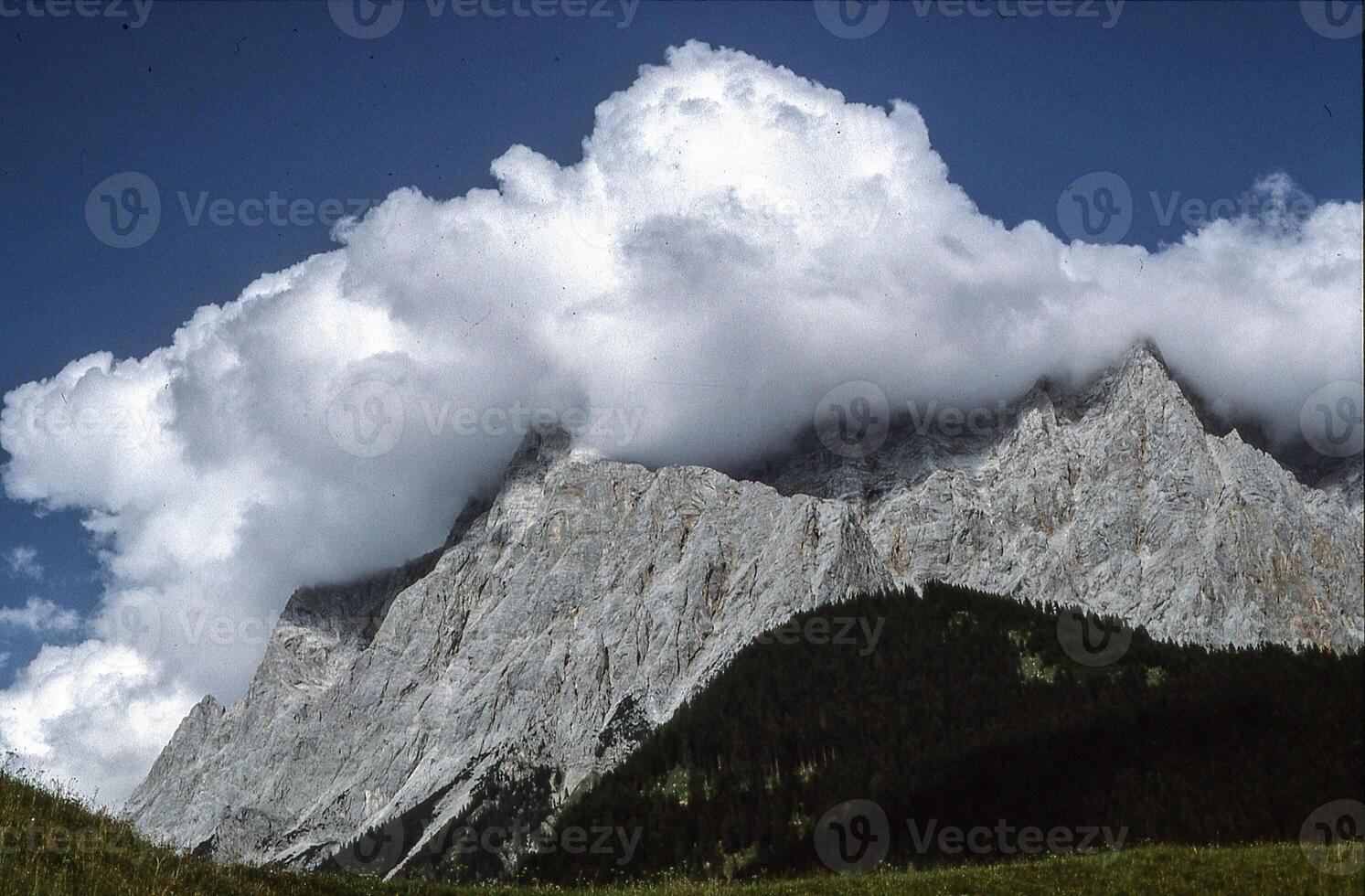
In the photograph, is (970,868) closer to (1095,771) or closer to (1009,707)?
(1095,771)

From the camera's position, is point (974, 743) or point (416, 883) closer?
point (416, 883)

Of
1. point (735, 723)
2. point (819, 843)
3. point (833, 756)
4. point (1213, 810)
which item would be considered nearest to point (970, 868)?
point (1213, 810)

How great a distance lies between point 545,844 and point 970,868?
5045 inches

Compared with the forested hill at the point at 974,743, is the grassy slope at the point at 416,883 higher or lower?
lower

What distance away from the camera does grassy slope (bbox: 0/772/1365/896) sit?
85.4 feet

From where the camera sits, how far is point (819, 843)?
14450 cm

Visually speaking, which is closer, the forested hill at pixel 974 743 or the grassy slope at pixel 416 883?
the grassy slope at pixel 416 883

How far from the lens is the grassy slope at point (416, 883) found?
26.0m

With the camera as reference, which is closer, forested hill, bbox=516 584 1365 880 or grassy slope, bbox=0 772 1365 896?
grassy slope, bbox=0 772 1365 896

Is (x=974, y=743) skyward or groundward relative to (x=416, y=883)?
skyward

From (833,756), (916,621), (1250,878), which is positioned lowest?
(1250,878)

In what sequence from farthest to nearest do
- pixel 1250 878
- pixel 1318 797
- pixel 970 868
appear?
pixel 1318 797
pixel 970 868
pixel 1250 878

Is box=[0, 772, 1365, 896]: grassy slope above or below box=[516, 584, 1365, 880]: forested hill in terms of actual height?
below

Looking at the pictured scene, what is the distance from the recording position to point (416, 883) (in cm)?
3572
